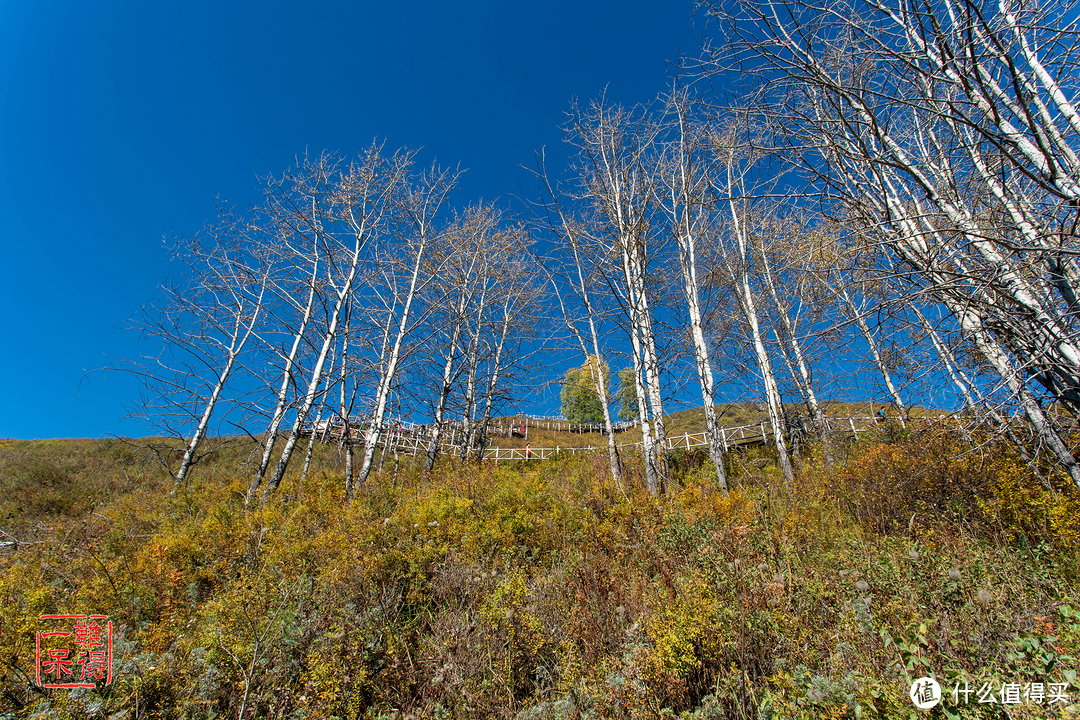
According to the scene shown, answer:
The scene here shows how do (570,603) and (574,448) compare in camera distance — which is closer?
(570,603)

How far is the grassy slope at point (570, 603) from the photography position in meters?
2.13

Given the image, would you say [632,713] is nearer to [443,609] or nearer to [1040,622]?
[443,609]

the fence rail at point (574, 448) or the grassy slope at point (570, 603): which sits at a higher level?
the fence rail at point (574, 448)

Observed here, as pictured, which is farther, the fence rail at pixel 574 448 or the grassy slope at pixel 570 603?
the fence rail at pixel 574 448

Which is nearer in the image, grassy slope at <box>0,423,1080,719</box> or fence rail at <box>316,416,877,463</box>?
grassy slope at <box>0,423,1080,719</box>

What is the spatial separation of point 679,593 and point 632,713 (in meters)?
0.96

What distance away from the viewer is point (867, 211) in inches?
126

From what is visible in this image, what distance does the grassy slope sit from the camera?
7.00ft

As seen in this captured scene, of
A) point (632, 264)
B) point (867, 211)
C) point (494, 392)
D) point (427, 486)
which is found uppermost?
point (632, 264)

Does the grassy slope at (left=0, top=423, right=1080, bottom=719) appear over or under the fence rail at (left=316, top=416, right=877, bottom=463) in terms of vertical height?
under

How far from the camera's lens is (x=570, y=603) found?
10.6 feet

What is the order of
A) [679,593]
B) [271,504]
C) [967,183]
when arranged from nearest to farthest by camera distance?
[679,593] < [967,183] < [271,504]

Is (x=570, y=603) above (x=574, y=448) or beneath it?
beneath

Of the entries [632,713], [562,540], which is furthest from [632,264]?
[632,713]
